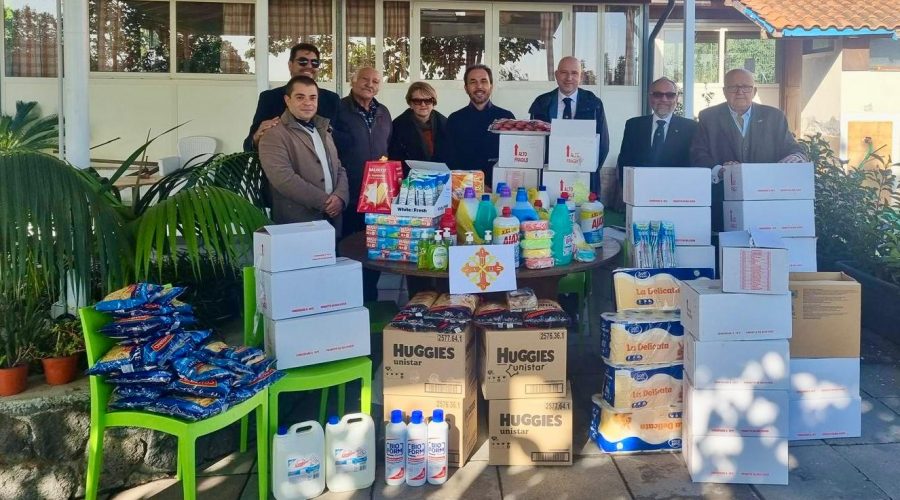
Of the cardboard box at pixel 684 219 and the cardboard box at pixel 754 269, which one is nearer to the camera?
the cardboard box at pixel 754 269

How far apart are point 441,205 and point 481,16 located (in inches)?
205

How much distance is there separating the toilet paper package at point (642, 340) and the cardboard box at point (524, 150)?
115cm

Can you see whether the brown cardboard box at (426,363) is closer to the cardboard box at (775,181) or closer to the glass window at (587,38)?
the cardboard box at (775,181)

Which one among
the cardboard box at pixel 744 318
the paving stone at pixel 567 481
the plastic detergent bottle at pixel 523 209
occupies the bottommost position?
the paving stone at pixel 567 481

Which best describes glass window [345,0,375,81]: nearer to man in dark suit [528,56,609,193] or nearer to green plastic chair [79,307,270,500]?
man in dark suit [528,56,609,193]

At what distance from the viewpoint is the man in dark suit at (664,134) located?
15.0 feet

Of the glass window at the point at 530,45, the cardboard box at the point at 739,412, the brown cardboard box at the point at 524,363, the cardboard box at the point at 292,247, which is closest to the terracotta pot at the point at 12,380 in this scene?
the cardboard box at the point at 292,247

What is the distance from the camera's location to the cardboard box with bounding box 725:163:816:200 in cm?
354

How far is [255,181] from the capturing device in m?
4.07

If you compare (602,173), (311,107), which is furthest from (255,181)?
(602,173)

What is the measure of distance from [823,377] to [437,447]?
1705 mm

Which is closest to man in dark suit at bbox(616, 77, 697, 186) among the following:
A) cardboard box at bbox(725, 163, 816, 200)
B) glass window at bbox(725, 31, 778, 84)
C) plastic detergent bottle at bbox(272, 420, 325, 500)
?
cardboard box at bbox(725, 163, 816, 200)

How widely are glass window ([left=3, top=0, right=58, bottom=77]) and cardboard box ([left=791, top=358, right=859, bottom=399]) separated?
7319 millimetres

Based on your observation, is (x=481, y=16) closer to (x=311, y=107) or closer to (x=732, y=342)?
(x=311, y=107)
